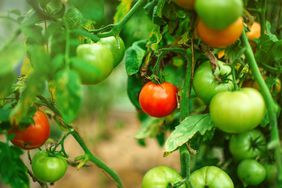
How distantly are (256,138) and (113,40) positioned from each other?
0.44 metres

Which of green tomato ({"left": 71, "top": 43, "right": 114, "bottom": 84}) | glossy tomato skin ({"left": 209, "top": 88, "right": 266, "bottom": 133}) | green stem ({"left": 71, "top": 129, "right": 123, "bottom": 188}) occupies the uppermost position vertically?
green tomato ({"left": 71, "top": 43, "right": 114, "bottom": 84})

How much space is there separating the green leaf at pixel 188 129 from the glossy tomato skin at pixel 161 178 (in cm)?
4

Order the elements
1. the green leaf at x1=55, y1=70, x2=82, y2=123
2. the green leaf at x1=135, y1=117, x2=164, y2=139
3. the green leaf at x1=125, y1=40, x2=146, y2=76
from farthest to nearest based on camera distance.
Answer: the green leaf at x1=135, y1=117, x2=164, y2=139 < the green leaf at x1=125, y1=40, x2=146, y2=76 < the green leaf at x1=55, y1=70, x2=82, y2=123

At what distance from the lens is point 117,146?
158 inches

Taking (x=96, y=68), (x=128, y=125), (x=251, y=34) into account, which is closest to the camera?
(x=96, y=68)

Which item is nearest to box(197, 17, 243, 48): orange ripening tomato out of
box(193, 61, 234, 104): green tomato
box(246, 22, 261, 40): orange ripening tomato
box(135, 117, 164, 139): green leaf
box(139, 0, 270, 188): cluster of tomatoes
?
box(139, 0, 270, 188): cluster of tomatoes

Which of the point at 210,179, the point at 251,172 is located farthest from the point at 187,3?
the point at 251,172

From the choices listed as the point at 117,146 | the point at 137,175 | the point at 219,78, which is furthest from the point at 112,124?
the point at 219,78

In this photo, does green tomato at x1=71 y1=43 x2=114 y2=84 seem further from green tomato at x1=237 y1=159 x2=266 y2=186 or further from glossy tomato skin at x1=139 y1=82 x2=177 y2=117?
green tomato at x1=237 y1=159 x2=266 y2=186

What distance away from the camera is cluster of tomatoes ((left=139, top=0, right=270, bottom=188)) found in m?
0.73

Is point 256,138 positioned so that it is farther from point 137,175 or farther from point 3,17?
point 137,175

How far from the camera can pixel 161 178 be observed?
3.01 ft

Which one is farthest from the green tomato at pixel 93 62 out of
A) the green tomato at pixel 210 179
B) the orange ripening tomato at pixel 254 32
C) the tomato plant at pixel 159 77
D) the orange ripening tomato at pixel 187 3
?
the orange ripening tomato at pixel 254 32

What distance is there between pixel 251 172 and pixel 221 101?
1.32 ft
